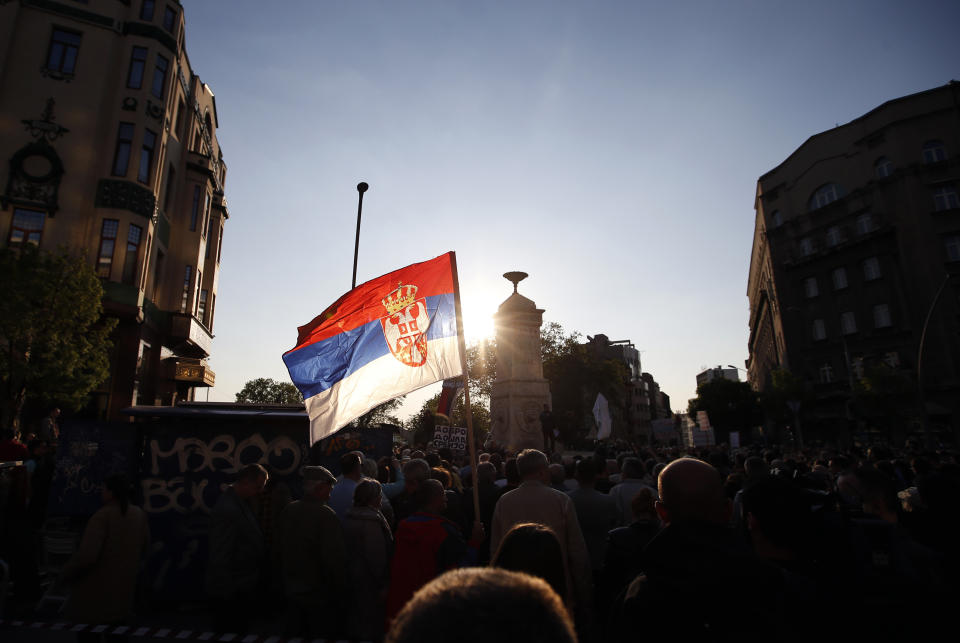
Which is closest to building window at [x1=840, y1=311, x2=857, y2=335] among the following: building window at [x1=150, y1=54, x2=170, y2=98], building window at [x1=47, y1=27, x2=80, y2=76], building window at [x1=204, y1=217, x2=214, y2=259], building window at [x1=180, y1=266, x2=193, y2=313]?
building window at [x1=180, y1=266, x2=193, y2=313]

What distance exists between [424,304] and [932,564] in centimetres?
529

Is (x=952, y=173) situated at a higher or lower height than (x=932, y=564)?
higher

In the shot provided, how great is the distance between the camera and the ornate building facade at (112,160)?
23.3 m

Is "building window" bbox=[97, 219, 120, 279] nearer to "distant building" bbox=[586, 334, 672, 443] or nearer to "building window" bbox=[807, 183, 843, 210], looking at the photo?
"building window" bbox=[807, 183, 843, 210]

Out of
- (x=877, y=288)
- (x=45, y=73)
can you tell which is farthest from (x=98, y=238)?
(x=877, y=288)

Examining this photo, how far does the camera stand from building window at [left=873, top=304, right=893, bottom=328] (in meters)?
41.7

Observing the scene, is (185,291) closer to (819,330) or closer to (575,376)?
(575,376)

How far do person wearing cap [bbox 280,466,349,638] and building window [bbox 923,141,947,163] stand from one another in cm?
5202

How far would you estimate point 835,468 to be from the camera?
9219 mm

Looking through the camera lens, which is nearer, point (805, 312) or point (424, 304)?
point (424, 304)

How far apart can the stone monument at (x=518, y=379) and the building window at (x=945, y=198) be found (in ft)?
119

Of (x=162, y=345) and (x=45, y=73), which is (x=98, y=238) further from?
(x=45, y=73)

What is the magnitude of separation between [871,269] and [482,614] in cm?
5287

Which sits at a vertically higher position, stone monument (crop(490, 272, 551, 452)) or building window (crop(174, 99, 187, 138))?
building window (crop(174, 99, 187, 138))
